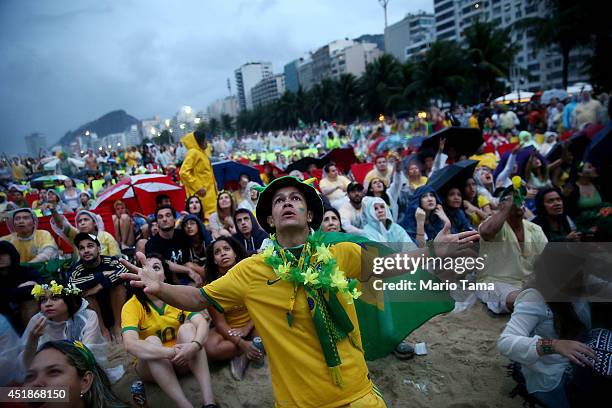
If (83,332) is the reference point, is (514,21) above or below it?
above

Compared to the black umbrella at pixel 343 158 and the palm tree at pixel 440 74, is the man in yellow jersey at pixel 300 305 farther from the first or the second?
the palm tree at pixel 440 74

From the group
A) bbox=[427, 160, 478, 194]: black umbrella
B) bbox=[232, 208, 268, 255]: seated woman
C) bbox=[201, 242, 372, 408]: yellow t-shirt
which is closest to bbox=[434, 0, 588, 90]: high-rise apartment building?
bbox=[427, 160, 478, 194]: black umbrella

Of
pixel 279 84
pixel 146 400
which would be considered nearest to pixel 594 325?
pixel 146 400

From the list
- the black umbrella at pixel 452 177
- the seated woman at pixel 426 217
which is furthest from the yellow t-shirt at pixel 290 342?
the black umbrella at pixel 452 177

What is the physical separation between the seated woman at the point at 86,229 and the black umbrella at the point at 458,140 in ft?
20.2

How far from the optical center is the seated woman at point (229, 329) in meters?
3.75

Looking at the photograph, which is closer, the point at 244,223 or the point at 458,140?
the point at 244,223

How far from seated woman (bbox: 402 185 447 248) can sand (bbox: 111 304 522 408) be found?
126 cm

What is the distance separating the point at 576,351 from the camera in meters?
2.34

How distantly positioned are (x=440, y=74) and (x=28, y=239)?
3810 centimetres

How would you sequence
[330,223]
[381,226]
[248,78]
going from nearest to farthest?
[330,223] → [381,226] → [248,78]

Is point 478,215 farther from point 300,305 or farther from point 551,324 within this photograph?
point 300,305

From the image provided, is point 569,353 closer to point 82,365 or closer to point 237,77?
point 82,365

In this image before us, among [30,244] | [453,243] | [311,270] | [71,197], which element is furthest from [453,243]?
[71,197]
